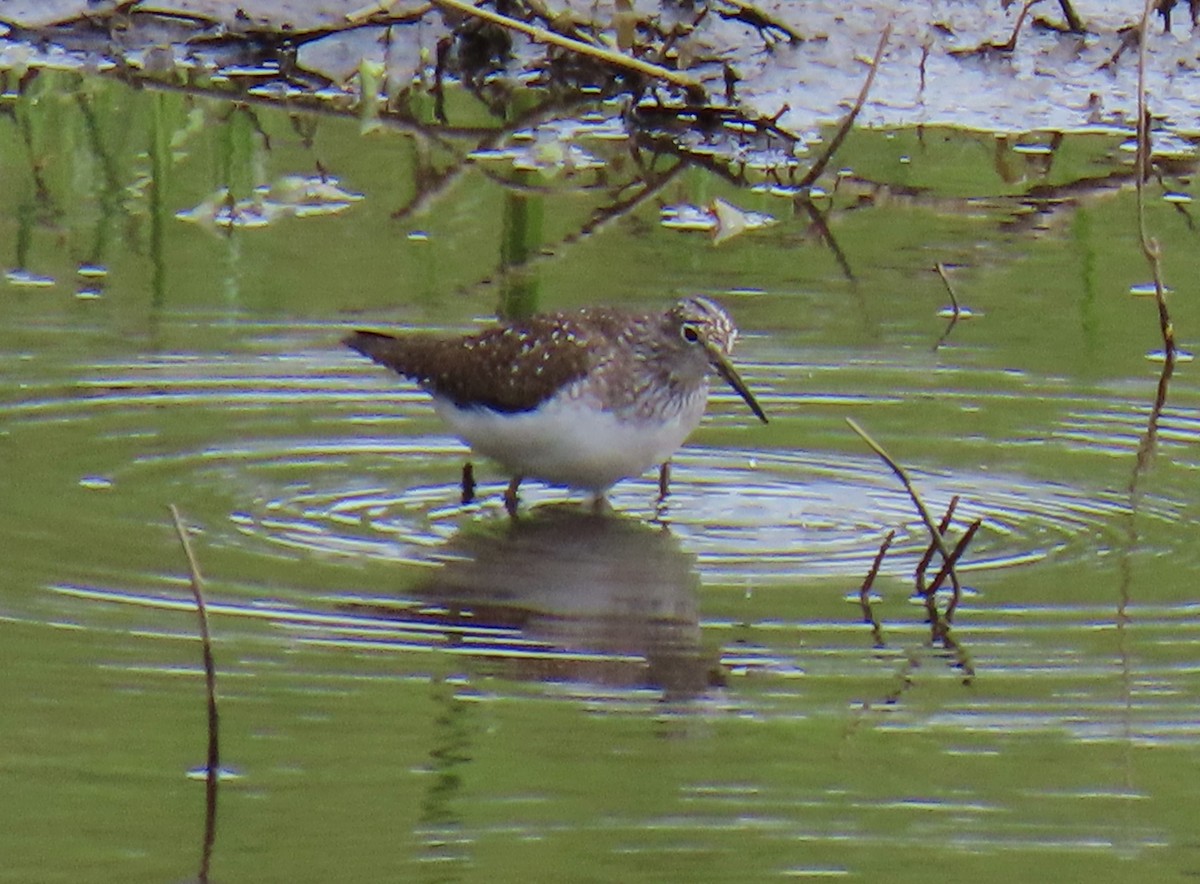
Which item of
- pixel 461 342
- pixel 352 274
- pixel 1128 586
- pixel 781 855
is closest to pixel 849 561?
pixel 1128 586

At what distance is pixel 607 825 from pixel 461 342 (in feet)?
10.4

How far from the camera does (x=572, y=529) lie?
7129mm

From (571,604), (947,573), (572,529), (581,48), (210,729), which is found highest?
(581,48)

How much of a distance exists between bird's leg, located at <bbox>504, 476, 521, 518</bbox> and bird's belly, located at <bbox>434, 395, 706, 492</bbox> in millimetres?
33

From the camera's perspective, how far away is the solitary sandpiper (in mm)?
7156

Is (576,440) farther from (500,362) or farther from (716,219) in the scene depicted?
(716,219)

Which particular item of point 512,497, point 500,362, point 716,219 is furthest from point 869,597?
point 716,219

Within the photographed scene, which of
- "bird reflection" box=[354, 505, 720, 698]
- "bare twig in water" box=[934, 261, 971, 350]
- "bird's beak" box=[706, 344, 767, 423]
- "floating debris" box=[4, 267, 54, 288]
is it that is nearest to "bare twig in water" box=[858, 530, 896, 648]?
"bird reflection" box=[354, 505, 720, 698]

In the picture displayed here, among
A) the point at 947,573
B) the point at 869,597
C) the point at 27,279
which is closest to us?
the point at 947,573

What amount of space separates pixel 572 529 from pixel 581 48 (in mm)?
3665

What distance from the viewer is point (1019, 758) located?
5.09 meters

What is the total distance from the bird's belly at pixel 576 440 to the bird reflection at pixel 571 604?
14cm

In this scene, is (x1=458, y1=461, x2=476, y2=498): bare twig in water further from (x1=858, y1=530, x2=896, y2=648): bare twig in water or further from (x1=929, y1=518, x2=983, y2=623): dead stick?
(x1=929, y1=518, x2=983, y2=623): dead stick

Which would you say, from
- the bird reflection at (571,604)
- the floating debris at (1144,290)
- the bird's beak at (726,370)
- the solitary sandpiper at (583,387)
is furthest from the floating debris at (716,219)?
the bird reflection at (571,604)
